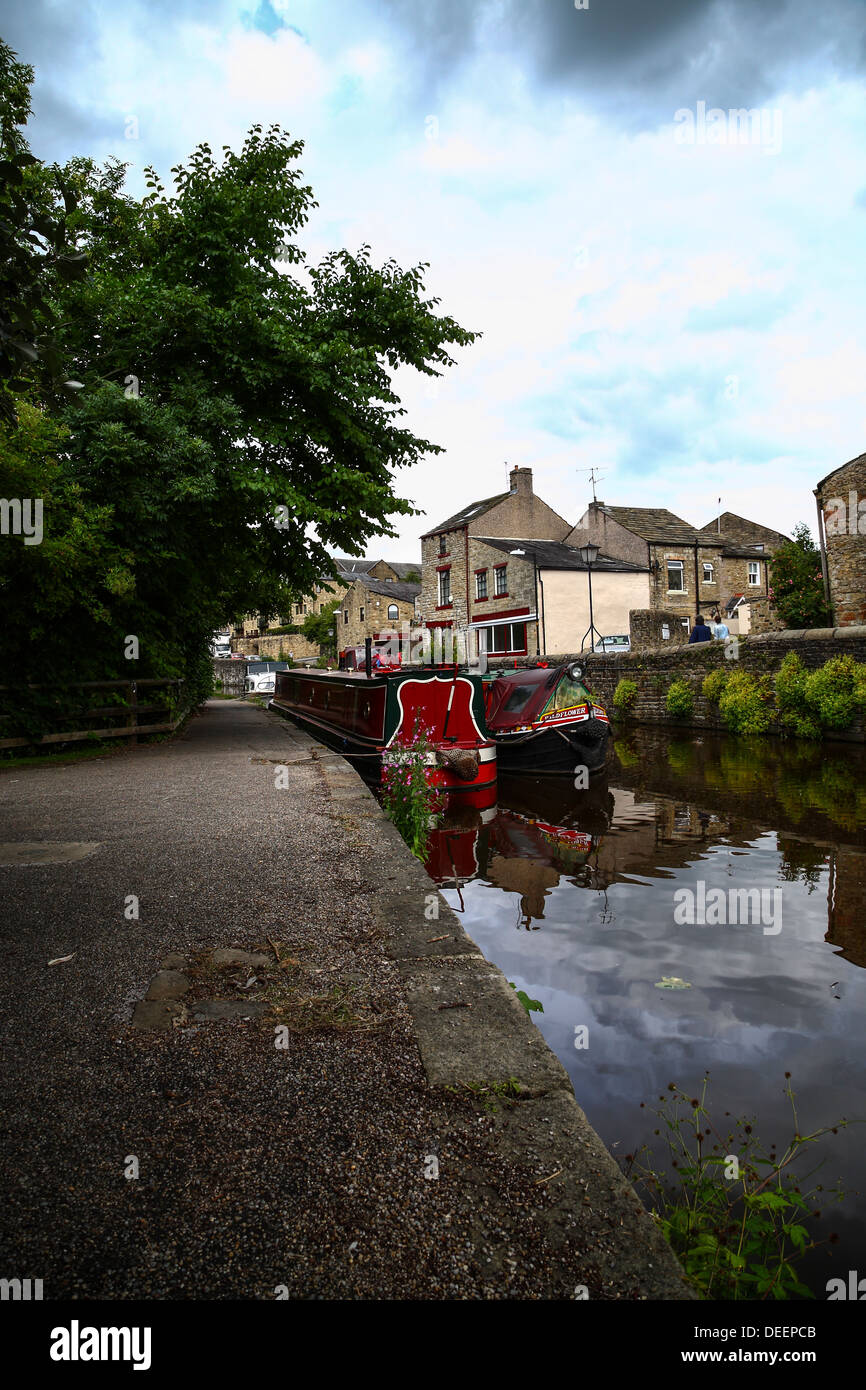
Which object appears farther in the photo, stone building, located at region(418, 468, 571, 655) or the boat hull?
stone building, located at region(418, 468, 571, 655)

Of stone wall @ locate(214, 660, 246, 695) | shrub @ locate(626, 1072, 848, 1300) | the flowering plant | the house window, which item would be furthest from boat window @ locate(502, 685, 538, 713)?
stone wall @ locate(214, 660, 246, 695)

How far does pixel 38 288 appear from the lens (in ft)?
7.68

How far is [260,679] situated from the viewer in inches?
1531

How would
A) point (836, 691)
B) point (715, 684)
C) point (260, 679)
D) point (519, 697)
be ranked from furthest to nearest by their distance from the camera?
point (260, 679)
point (715, 684)
point (836, 691)
point (519, 697)

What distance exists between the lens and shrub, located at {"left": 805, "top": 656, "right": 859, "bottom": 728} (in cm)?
1392

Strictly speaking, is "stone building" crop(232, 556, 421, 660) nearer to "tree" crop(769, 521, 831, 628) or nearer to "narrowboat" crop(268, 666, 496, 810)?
"tree" crop(769, 521, 831, 628)

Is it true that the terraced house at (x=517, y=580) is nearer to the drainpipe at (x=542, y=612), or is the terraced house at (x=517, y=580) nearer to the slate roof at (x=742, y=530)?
the drainpipe at (x=542, y=612)

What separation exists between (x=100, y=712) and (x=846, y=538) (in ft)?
56.5

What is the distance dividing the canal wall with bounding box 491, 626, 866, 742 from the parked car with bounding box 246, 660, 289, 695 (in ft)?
60.9

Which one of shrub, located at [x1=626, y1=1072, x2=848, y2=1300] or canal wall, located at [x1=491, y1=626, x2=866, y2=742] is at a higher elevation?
canal wall, located at [x1=491, y1=626, x2=866, y2=742]

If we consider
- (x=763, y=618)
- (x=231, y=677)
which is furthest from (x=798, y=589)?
(x=231, y=677)

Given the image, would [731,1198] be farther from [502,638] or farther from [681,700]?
[502,638]

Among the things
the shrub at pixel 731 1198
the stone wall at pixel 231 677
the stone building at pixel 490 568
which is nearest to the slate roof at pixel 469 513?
the stone building at pixel 490 568

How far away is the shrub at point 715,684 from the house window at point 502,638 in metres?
14.8
